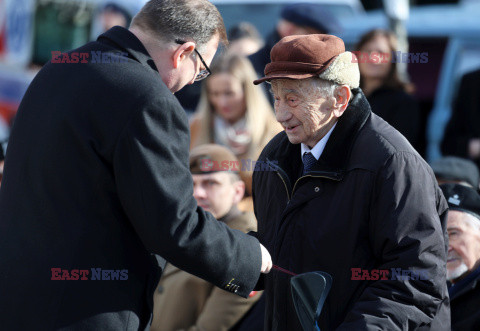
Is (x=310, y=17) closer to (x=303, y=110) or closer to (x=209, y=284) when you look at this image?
(x=209, y=284)

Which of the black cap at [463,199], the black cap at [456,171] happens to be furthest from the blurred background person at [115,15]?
the black cap at [463,199]

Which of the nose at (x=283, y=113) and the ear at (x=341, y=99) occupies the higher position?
the ear at (x=341, y=99)

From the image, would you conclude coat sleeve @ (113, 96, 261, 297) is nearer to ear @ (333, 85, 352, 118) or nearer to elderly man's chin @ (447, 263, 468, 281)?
ear @ (333, 85, 352, 118)

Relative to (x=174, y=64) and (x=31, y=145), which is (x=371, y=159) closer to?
(x=174, y=64)

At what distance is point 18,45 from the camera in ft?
27.7

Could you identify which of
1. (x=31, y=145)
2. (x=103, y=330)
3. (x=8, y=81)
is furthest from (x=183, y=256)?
(x=8, y=81)

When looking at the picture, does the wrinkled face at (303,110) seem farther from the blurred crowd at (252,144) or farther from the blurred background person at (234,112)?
the blurred background person at (234,112)

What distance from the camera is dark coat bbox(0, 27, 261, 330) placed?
2354 mm

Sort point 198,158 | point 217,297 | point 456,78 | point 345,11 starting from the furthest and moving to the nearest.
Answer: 1. point 345,11
2. point 456,78
3. point 198,158
4. point 217,297

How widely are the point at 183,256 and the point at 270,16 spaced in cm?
606

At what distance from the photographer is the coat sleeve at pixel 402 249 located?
2.49 m

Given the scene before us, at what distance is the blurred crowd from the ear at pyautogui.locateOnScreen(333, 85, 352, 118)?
68 cm

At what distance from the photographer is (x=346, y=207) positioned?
8.55 ft

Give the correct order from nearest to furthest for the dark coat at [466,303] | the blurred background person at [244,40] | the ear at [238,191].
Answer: the dark coat at [466,303], the ear at [238,191], the blurred background person at [244,40]
